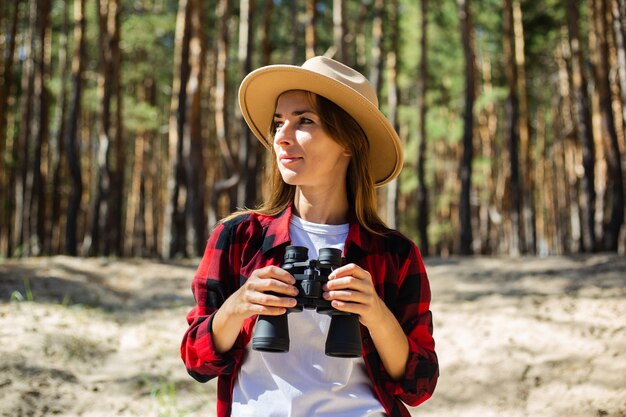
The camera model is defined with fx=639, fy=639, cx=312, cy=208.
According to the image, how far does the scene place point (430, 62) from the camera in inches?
939

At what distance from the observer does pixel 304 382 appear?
1693 mm

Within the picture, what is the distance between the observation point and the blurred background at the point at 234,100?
44.0ft

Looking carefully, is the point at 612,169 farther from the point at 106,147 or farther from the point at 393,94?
the point at 106,147

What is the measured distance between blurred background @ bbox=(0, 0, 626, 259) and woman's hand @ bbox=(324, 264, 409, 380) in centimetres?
702

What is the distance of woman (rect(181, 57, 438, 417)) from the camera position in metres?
1.65

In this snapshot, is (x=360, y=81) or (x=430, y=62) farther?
(x=430, y=62)

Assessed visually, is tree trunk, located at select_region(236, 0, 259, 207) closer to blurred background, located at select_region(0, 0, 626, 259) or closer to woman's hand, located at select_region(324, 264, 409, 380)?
blurred background, located at select_region(0, 0, 626, 259)

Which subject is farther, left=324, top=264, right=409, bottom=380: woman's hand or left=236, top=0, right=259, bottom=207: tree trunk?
left=236, top=0, right=259, bottom=207: tree trunk

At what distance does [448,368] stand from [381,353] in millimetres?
4639

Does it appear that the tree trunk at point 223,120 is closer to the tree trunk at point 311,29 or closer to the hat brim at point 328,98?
the tree trunk at point 311,29

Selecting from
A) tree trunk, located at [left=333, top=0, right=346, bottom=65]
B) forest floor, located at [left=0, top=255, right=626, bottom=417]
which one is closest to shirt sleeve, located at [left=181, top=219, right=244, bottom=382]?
forest floor, located at [left=0, top=255, right=626, bottom=417]

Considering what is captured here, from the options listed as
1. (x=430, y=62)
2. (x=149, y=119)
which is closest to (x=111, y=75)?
(x=149, y=119)

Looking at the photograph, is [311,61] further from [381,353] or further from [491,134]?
[491,134]

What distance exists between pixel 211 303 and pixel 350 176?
586 millimetres
